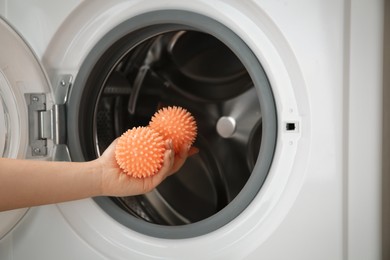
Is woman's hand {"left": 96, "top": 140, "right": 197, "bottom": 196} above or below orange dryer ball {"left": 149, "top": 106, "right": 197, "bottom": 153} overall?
below

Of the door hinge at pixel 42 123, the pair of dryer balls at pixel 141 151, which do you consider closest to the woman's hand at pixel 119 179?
the pair of dryer balls at pixel 141 151

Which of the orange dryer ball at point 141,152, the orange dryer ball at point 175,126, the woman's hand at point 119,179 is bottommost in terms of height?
the woman's hand at point 119,179

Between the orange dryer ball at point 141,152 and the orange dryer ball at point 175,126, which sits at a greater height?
the orange dryer ball at point 175,126

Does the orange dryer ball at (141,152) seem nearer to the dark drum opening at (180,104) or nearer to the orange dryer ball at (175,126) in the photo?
the orange dryer ball at (175,126)

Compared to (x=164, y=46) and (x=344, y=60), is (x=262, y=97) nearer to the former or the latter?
(x=344, y=60)

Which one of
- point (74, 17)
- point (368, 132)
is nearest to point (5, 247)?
point (74, 17)

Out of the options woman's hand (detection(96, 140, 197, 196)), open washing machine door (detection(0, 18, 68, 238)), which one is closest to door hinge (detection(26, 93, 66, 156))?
open washing machine door (detection(0, 18, 68, 238))

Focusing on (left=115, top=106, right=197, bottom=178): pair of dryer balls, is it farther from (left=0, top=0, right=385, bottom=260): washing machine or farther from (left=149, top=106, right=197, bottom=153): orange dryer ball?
(left=0, top=0, right=385, bottom=260): washing machine

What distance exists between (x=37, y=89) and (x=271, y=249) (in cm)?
56

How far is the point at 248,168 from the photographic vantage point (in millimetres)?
1229

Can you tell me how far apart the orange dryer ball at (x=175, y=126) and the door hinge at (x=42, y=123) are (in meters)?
0.20

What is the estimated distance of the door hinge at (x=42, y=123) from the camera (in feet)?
2.86

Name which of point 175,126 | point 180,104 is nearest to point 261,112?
point 175,126

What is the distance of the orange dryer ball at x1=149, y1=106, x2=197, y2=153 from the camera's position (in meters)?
0.83
